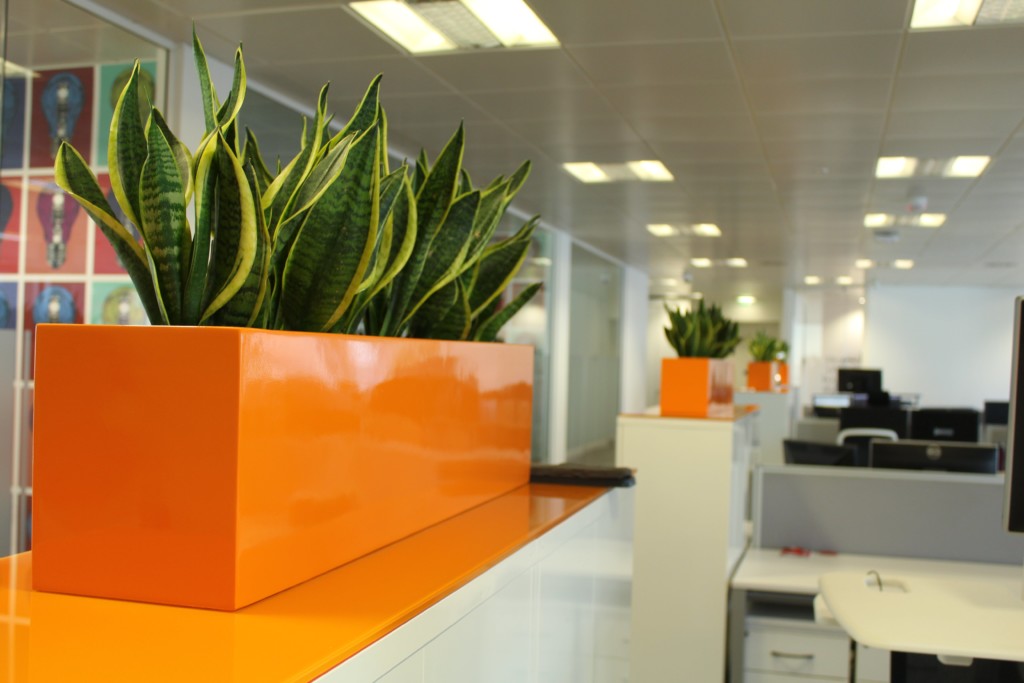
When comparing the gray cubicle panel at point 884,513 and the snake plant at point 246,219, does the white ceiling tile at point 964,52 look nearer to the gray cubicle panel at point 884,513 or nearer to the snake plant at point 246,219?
the gray cubicle panel at point 884,513

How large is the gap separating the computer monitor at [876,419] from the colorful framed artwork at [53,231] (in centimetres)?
505

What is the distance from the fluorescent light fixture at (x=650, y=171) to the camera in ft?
18.3

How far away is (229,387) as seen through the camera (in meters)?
0.89

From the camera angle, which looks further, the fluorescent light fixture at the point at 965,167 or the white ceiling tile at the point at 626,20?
the fluorescent light fixture at the point at 965,167

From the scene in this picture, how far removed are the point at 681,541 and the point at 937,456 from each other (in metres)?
1.23

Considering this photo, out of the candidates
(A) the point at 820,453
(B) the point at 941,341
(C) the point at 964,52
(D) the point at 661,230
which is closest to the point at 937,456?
(A) the point at 820,453

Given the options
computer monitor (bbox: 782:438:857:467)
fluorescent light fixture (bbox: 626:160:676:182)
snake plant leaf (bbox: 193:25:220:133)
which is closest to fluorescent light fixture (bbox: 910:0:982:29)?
computer monitor (bbox: 782:438:857:467)

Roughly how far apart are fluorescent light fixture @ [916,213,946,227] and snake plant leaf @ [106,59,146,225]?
699cm

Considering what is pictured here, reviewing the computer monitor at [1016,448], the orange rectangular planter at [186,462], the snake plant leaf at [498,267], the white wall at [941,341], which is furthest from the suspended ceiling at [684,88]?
the white wall at [941,341]

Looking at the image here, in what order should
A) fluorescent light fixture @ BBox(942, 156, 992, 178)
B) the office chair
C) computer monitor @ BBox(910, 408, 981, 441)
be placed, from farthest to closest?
computer monitor @ BBox(910, 408, 981, 441)
the office chair
fluorescent light fixture @ BBox(942, 156, 992, 178)

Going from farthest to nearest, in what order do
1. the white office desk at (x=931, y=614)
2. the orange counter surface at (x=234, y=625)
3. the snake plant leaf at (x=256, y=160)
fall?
the white office desk at (x=931, y=614) < the snake plant leaf at (x=256, y=160) < the orange counter surface at (x=234, y=625)

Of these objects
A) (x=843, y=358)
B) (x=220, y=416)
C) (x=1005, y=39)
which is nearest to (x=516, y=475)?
(x=220, y=416)

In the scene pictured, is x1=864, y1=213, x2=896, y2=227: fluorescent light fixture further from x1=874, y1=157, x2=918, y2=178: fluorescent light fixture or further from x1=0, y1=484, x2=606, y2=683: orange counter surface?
x1=0, y1=484, x2=606, y2=683: orange counter surface

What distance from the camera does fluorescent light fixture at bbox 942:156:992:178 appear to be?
524cm
